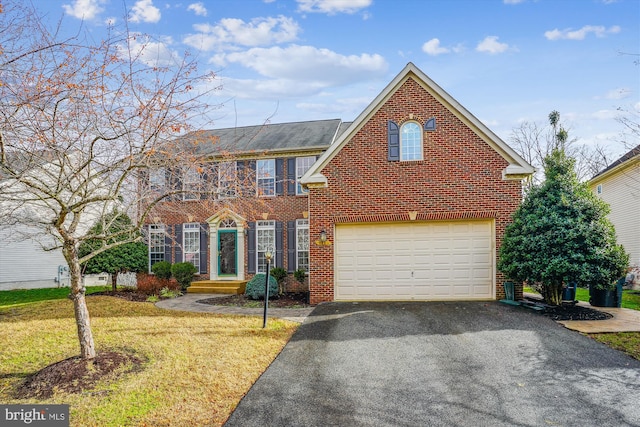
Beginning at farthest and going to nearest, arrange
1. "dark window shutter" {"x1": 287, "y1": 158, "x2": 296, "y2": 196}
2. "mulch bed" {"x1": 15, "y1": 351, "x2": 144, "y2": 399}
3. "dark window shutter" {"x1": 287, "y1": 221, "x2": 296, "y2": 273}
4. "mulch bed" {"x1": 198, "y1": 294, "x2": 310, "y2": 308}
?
1. "dark window shutter" {"x1": 287, "y1": 158, "x2": 296, "y2": 196}
2. "dark window shutter" {"x1": 287, "y1": 221, "x2": 296, "y2": 273}
3. "mulch bed" {"x1": 198, "y1": 294, "x2": 310, "y2": 308}
4. "mulch bed" {"x1": 15, "y1": 351, "x2": 144, "y2": 399}

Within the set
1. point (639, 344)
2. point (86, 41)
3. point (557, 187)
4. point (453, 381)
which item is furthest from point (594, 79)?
point (86, 41)

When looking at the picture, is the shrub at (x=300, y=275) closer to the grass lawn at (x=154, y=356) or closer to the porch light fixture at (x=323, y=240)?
the porch light fixture at (x=323, y=240)

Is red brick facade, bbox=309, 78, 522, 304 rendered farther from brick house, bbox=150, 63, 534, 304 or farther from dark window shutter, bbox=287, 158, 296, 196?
dark window shutter, bbox=287, 158, 296, 196

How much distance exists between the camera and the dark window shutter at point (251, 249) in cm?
1641

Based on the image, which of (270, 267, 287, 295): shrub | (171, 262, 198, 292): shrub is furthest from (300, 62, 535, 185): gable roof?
(171, 262, 198, 292): shrub

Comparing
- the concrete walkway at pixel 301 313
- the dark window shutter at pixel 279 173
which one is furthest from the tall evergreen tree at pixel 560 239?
the dark window shutter at pixel 279 173

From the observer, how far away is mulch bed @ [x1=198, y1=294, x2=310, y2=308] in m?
12.1

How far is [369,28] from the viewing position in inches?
405

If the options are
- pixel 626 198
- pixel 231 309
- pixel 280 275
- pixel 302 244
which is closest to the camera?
pixel 231 309

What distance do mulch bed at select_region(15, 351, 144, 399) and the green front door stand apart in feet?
33.1

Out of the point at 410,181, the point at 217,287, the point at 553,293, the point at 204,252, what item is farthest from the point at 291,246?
the point at 553,293

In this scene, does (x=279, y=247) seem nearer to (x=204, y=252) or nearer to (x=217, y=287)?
(x=217, y=287)

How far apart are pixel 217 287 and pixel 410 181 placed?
8.82 metres

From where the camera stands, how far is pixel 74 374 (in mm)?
5734
